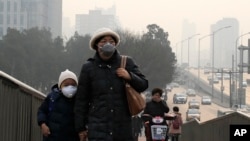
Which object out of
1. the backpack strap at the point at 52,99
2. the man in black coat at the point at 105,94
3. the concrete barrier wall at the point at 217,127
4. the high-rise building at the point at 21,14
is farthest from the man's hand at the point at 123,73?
the high-rise building at the point at 21,14

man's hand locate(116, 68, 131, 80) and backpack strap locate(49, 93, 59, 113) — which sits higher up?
man's hand locate(116, 68, 131, 80)

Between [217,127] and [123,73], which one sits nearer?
[123,73]

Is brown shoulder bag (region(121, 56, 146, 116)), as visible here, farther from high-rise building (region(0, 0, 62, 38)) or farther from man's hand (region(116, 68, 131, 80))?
high-rise building (region(0, 0, 62, 38))

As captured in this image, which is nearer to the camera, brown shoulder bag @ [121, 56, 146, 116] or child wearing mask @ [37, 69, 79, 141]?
brown shoulder bag @ [121, 56, 146, 116]

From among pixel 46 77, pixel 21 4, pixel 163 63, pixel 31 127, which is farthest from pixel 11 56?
pixel 21 4


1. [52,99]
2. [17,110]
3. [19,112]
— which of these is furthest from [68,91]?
[19,112]

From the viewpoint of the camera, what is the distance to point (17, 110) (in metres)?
7.67

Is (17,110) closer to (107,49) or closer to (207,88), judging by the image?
(107,49)

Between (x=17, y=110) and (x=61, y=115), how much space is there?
2.87ft

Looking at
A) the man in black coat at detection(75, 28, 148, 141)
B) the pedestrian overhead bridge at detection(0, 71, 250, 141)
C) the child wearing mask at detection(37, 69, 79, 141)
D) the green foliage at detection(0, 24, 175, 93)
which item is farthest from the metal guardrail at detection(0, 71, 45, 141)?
the green foliage at detection(0, 24, 175, 93)

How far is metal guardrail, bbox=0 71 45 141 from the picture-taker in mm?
6870

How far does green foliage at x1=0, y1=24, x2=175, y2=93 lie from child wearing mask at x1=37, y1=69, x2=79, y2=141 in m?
71.3

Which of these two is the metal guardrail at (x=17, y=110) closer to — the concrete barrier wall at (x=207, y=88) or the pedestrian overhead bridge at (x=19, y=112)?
the pedestrian overhead bridge at (x=19, y=112)

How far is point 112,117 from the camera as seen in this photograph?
5.91m
